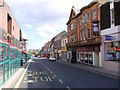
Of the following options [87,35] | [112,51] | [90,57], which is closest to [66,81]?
[112,51]

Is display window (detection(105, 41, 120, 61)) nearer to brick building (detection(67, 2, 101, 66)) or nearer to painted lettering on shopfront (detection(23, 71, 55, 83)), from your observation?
brick building (detection(67, 2, 101, 66))

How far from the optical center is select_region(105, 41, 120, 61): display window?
29250mm

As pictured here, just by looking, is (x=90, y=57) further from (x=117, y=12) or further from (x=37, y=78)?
(x=37, y=78)

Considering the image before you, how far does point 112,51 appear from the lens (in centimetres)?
3097

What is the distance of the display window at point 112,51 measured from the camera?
29250 mm

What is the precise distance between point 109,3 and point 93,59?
11.0 meters

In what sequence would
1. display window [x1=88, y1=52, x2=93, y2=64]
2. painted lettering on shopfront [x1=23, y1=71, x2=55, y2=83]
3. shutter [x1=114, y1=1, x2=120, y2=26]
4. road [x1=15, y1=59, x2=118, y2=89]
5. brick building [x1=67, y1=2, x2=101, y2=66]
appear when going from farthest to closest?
display window [x1=88, y1=52, x2=93, y2=64] < brick building [x1=67, y1=2, x2=101, y2=66] < shutter [x1=114, y1=1, x2=120, y2=26] < painted lettering on shopfront [x1=23, y1=71, x2=55, y2=83] < road [x1=15, y1=59, x2=118, y2=89]

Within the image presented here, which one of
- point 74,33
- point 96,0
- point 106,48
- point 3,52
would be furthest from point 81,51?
point 3,52

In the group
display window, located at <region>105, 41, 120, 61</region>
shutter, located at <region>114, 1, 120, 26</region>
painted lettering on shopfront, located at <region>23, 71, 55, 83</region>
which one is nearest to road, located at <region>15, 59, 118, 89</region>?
painted lettering on shopfront, located at <region>23, 71, 55, 83</region>

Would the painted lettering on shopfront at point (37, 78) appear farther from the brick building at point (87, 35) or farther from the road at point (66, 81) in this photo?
the brick building at point (87, 35)

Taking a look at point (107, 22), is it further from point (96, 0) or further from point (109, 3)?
point (96, 0)

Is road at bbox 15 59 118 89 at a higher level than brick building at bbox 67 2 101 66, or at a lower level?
lower

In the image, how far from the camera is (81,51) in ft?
161

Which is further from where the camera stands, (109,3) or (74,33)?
(74,33)
